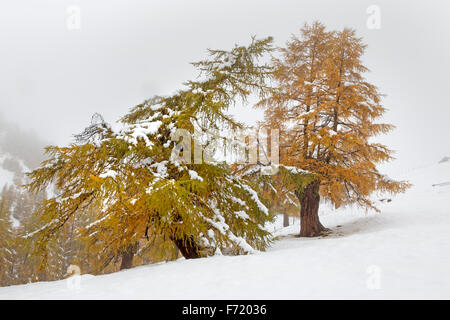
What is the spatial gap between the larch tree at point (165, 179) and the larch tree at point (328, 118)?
3.97 metres

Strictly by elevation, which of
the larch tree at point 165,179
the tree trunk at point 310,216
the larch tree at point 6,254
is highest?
the larch tree at point 165,179

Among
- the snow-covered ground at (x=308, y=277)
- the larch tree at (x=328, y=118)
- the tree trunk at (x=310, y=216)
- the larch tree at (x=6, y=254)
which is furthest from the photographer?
the larch tree at (x=6, y=254)

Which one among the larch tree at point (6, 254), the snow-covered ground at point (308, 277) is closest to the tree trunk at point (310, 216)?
the snow-covered ground at point (308, 277)

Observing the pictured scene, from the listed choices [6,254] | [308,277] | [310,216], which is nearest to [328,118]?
[310,216]

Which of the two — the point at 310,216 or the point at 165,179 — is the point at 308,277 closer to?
the point at 165,179

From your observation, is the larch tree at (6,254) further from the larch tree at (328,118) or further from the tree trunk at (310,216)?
the larch tree at (328,118)

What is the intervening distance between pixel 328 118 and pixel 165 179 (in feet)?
28.6

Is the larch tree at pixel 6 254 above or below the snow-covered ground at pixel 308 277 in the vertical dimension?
below

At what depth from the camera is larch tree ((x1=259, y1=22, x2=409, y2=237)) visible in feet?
29.1

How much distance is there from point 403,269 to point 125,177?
4.54 metres

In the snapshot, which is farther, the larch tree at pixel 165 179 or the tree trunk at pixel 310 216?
the tree trunk at pixel 310 216

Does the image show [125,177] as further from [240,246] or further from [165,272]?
[240,246]

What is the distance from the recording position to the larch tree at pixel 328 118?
8859 mm

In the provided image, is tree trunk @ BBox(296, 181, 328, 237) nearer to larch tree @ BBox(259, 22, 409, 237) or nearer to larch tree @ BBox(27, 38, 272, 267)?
larch tree @ BBox(259, 22, 409, 237)
